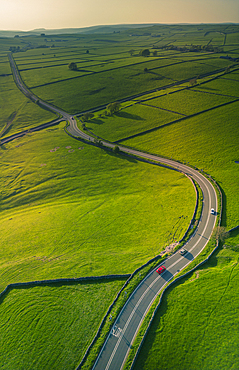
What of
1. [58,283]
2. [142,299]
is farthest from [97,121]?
[142,299]

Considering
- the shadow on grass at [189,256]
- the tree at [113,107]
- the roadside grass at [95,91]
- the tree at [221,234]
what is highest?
the roadside grass at [95,91]

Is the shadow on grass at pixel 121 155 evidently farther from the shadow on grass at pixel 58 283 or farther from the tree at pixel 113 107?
the shadow on grass at pixel 58 283

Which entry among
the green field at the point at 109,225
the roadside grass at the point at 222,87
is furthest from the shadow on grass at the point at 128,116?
the roadside grass at the point at 222,87

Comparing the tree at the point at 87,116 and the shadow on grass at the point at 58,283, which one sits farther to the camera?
the tree at the point at 87,116

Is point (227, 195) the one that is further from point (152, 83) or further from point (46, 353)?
point (152, 83)

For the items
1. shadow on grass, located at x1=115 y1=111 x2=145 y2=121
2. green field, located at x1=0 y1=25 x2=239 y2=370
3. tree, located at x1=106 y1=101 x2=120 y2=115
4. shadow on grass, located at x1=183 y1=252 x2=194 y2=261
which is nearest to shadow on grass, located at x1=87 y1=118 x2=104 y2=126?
green field, located at x1=0 y1=25 x2=239 y2=370

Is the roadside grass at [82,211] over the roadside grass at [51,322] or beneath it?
over
